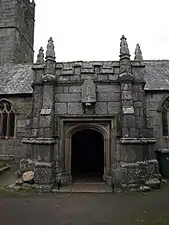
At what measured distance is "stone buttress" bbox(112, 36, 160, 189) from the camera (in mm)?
8102

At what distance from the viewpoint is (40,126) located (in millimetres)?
8594

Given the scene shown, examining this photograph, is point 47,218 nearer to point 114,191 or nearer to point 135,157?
point 114,191

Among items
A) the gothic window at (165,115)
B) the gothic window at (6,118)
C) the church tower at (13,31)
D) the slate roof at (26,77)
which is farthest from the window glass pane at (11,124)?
the gothic window at (165,115)

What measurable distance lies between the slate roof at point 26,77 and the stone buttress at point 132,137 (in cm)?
679

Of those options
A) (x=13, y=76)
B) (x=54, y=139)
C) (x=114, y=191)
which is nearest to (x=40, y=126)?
(x=54, y=139)

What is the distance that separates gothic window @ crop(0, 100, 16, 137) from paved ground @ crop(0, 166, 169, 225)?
Result: 8983 millimetres

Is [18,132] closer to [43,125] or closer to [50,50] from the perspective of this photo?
[43,125]

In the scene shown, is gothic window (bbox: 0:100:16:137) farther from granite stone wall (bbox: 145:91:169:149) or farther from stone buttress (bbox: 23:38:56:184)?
granite stone wall (bbox: 145:91:169:149)

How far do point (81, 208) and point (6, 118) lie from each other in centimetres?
1186

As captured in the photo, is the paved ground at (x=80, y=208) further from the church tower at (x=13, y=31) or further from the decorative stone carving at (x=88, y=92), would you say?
the church tower at (x=13, y=31)

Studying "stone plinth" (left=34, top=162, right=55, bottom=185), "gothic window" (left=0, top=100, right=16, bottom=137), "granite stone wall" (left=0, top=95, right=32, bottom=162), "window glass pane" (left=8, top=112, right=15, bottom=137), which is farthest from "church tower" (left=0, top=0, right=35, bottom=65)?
"stone plinth" (left=34, top=162, right=55, bottom=185)

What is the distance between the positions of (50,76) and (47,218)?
17.1 ft

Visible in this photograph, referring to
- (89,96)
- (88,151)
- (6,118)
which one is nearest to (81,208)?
(89,96)

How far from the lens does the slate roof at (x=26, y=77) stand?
1590 cm
